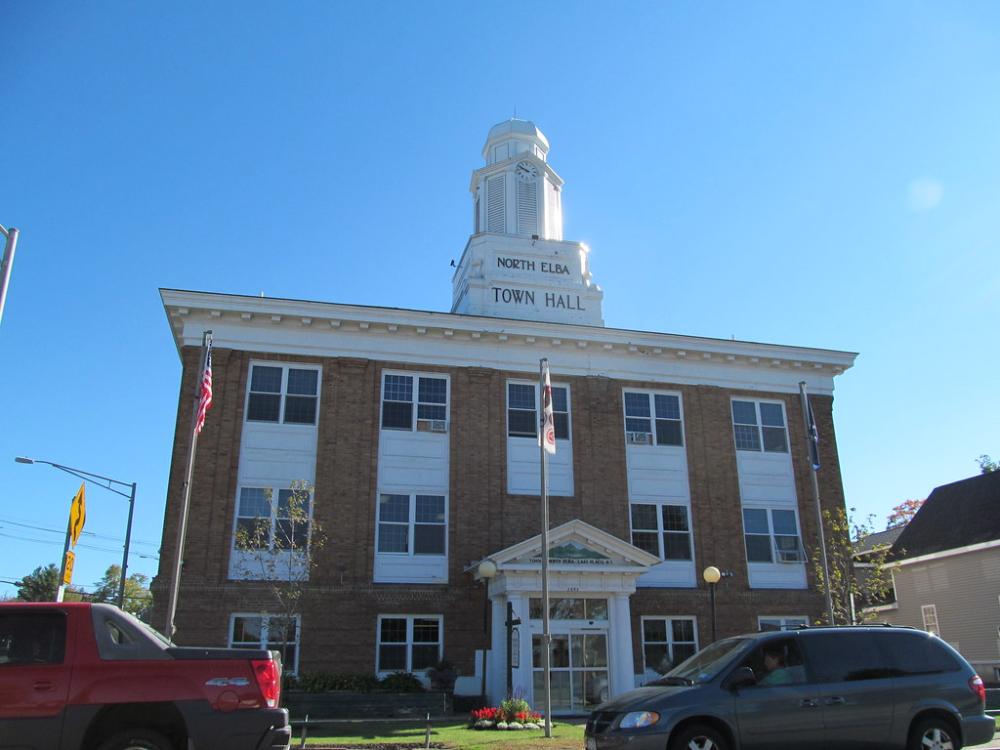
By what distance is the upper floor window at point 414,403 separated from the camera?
26.2m

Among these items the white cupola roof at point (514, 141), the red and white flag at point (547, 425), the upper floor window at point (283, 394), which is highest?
the white cupola roof at point (514, 141)

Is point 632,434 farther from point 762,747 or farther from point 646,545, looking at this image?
point 762,747

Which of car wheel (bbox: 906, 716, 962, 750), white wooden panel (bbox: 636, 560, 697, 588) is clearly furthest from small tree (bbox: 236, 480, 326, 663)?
car wheel (bbox: 906, 716, 962, 750)

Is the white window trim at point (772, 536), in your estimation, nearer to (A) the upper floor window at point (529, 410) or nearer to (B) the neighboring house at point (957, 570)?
(B) the neighboring house at point (957, 570)

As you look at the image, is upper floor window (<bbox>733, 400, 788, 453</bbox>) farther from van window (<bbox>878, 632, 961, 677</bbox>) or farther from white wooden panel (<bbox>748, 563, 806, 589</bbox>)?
van window (<bbox>878, 632, 961, 677</bbox>)

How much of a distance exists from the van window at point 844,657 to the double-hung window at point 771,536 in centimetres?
1735

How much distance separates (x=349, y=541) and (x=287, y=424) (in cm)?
398

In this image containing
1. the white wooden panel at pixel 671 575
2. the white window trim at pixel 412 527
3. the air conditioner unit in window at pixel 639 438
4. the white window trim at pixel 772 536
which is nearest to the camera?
the white window trim at pixel 412 527

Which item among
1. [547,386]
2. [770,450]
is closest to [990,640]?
[770,450]

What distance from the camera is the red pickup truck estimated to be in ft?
25.4

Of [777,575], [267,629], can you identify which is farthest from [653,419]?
[267,629]

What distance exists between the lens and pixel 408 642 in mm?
23906

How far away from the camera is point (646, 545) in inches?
1060

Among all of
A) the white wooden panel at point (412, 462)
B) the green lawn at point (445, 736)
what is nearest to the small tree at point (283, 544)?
the white wooden panel at point (412, 462)
